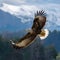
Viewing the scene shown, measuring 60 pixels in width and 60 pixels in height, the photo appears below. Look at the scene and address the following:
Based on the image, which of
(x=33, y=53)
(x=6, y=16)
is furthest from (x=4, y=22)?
(x=33, y=53)

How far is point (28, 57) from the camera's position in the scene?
40.2 m

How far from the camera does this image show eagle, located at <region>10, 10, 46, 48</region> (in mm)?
2906

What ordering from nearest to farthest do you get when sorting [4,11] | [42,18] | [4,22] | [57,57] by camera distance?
[42,18] < [57,57] < [4,22] < [4,11]

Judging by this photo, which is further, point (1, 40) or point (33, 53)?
point (33, 53)

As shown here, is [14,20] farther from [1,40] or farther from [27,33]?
[27,33]

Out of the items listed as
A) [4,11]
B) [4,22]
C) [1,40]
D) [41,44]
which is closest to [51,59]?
[41,44]

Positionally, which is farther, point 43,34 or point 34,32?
point 43,34

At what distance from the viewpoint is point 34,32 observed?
3084mm

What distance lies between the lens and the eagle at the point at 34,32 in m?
2.91

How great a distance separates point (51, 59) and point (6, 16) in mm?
58674

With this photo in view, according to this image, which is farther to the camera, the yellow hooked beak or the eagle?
the yellow hooked beak

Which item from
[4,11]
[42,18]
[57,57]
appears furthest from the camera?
[4,11]

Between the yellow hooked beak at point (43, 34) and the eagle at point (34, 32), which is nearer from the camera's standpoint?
the eagle at point (34, 32)

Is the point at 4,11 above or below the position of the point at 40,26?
below
